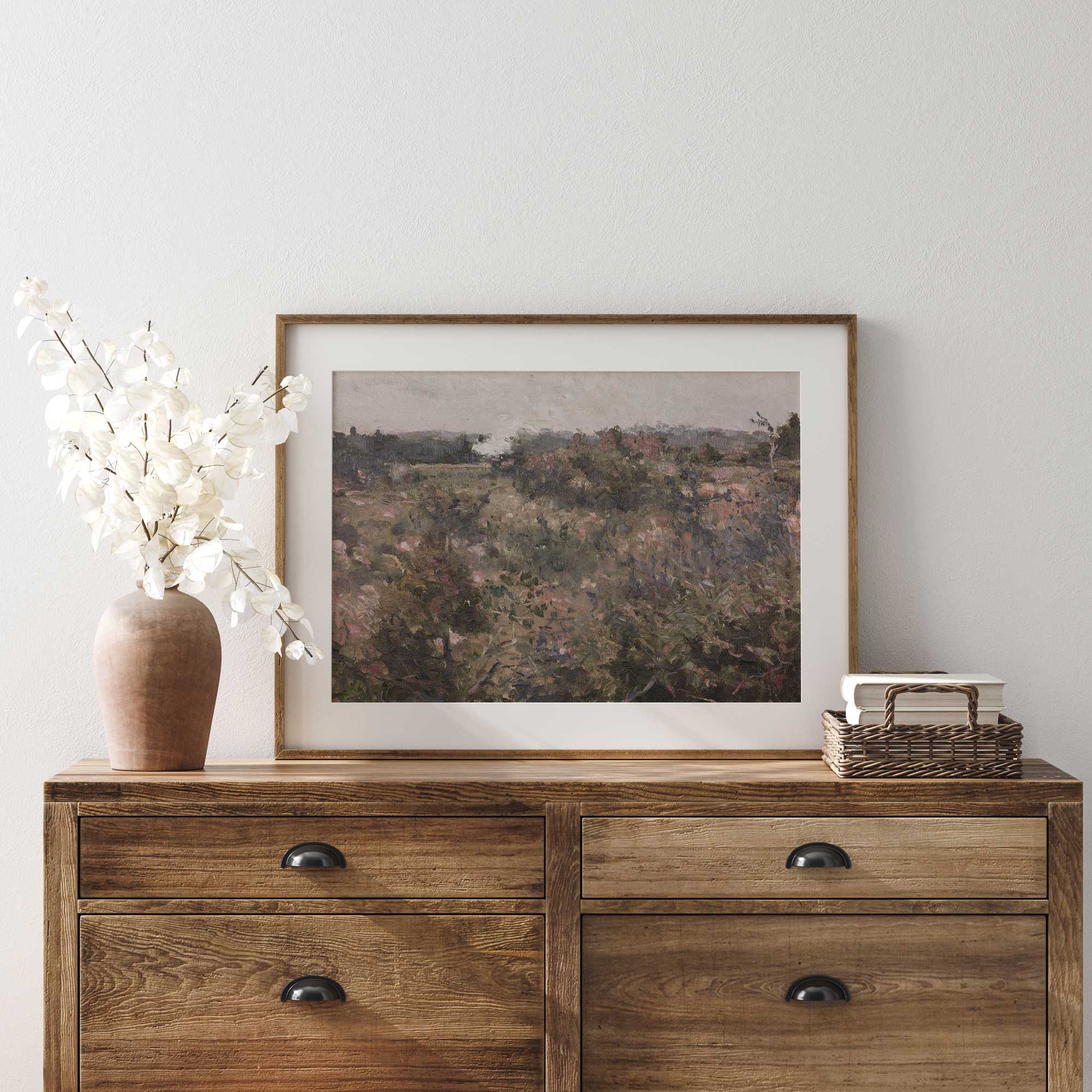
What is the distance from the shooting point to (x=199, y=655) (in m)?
1.54

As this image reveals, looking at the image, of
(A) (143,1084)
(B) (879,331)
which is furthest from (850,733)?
(A) (143,1084)

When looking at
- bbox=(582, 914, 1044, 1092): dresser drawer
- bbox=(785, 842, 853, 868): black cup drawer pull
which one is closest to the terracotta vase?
bbox=(582, 914, 1044, 1092): dresser drawer

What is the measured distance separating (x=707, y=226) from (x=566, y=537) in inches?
25.1

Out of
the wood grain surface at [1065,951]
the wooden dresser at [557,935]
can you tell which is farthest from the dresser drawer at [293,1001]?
the wood grain surface at [1065,951]

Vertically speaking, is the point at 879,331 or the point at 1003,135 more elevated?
the point at 1003,135

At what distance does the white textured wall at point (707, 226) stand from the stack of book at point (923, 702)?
0.76 ft

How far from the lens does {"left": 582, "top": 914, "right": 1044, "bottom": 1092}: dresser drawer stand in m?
1.46

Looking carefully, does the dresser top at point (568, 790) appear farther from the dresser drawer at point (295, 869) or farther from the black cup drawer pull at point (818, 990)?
the black cup drawer pull at point (818, 990)

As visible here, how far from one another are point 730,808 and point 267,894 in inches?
28.6

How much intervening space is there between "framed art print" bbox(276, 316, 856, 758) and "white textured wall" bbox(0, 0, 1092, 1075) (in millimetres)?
84

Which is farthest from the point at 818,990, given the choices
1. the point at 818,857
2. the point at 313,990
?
the point at 313,990

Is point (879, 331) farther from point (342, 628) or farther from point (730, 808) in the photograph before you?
point (342, 628)

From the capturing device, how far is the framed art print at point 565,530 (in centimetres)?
173

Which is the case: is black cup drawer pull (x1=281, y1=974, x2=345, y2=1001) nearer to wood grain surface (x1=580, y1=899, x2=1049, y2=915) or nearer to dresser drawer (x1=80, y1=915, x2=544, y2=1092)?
dresser drawer (x1=80, y1=915, x2=544, y2=1092)
